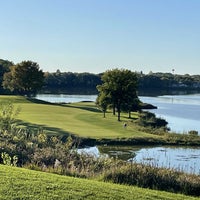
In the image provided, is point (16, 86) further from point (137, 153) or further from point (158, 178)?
point (158, 178)

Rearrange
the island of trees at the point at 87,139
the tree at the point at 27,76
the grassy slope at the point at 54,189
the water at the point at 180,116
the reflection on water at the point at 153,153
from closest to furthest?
the grassy slope at the point at 54,189 < the island of trees at the point at 87,139 < the reflection on water at the point at 153,153 < the water at the point at 180,116 < the tree at the point at 27,76

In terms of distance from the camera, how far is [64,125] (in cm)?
4091

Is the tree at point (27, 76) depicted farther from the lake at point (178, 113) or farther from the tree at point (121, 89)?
the tree at point (121, 89)

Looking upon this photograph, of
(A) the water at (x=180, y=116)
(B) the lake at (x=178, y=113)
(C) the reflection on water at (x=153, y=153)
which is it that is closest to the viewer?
(C) the reflection on water at (x=153, y=153)

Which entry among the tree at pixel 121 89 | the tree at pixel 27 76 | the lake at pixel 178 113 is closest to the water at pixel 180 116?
the lake at pixel 178 113

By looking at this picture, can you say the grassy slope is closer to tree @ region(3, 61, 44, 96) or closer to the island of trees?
the island of trees

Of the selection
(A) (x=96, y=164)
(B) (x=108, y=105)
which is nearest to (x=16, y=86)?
(B) (x=108, y=105)

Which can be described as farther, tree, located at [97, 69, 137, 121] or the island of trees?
tree, located at [97, 69, 137, 121]

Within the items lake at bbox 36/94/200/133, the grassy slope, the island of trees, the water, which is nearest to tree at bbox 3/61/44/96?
the island of trees

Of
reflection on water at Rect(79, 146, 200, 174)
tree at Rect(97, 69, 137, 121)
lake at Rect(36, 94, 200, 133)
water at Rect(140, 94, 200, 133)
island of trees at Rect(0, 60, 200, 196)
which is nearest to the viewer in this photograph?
island of trees at Rect(0, 60, 200, 196)

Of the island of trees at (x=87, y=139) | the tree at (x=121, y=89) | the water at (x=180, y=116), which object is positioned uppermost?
the tree at (x=121, y=89)

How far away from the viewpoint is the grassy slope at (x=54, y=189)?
8.31 meters

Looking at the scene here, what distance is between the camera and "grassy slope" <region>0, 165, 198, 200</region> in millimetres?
8309

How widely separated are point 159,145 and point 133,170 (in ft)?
76.4
